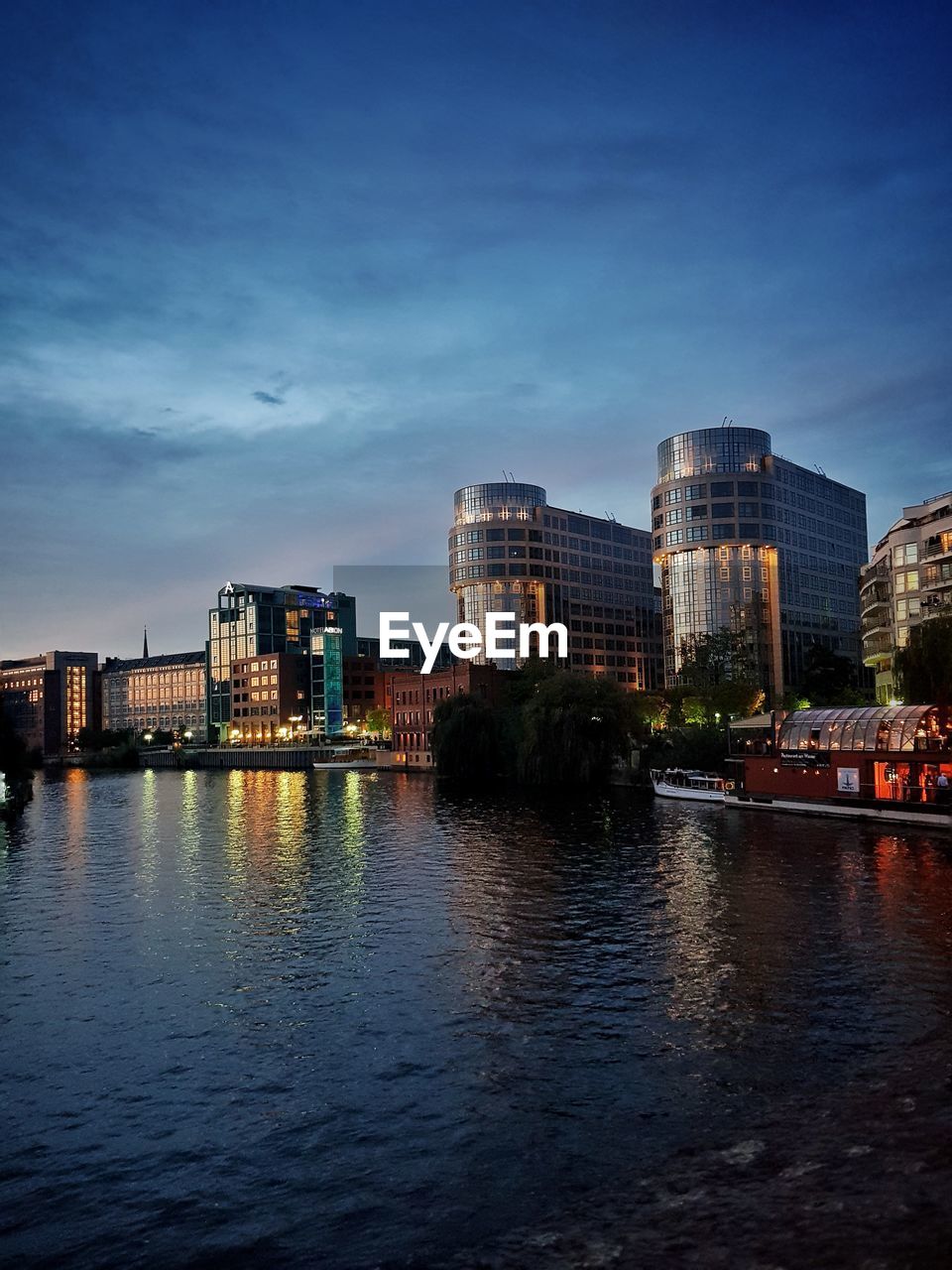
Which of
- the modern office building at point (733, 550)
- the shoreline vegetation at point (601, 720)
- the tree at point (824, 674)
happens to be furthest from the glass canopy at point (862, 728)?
the modern office building at point (733, 550)

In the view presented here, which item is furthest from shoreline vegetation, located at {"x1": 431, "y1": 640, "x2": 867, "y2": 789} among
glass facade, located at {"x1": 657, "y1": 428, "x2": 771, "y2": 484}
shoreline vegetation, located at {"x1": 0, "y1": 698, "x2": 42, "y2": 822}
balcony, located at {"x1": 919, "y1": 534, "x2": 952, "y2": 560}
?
shoreline vegetation, located at {"x1": 0, "y1": 698, "x2": 42, "y2": 822}

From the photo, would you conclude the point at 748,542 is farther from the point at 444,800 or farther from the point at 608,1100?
the point at 608,1100

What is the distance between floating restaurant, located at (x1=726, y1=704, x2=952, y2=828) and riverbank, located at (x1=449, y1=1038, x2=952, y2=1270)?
53.8 m

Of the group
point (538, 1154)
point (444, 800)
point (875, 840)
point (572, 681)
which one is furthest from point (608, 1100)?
point (572, 681)

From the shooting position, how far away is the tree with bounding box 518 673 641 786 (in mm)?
115750

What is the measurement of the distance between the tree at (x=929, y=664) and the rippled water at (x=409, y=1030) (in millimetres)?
24993

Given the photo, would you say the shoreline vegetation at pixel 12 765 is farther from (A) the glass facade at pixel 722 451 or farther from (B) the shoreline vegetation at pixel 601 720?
(A) the glass facade at pixel 722 451

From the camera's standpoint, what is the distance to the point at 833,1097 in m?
21.5

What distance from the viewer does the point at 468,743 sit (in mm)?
139125

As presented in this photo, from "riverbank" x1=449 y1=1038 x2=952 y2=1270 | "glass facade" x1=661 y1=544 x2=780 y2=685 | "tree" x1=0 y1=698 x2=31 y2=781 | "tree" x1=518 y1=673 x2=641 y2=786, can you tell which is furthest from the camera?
"glass facade" x1=661 y1=544 x2=780 y2=685

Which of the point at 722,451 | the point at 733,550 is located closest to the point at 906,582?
the point at 733,550

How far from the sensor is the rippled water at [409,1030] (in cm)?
1809

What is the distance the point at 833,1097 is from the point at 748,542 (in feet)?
587

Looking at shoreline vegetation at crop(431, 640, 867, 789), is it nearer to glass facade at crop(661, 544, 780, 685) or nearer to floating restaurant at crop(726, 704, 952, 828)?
glass facade at crop(661, 544, 780, 685)
